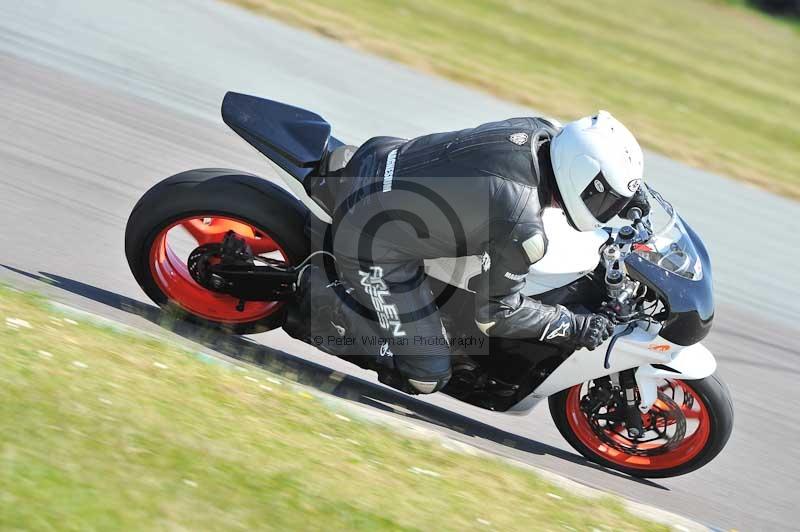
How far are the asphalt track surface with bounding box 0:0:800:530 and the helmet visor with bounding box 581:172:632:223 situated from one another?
1.40m

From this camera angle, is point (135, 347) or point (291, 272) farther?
point (291, 272)

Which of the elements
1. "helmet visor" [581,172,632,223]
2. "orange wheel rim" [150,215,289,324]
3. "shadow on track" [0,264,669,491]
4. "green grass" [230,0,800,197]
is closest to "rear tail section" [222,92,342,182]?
"orange wheel rim" [150,215,289,324]

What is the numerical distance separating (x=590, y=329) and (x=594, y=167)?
0.82m

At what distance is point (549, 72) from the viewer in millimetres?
14438

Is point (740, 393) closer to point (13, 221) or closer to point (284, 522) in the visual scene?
point (284, 522)

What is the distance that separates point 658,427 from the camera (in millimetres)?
5418

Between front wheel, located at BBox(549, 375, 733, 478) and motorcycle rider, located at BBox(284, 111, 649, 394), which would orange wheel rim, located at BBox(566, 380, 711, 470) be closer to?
front wheel, located at BBox(549, 375, 733, 478)

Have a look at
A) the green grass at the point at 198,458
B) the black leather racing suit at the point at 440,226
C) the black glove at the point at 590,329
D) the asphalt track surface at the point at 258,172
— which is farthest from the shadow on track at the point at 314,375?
the black glove at the point at 590,329

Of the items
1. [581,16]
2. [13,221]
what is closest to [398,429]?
[13,221]

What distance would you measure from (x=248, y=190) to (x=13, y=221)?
195 centimetres

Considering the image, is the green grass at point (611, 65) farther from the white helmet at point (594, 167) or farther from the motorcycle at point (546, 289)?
the white helmet at point (594, 167)

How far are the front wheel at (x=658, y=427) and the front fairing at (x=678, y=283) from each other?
0.33 metres

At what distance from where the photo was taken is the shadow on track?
545cm

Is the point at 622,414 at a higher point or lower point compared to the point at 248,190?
lower
